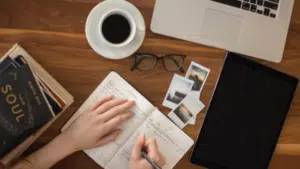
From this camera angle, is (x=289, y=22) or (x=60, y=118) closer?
(x=60, y=118)

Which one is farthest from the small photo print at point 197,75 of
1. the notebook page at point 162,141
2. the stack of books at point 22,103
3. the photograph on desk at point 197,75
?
the stack of books at point 22,103

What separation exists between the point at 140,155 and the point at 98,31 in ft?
1.11

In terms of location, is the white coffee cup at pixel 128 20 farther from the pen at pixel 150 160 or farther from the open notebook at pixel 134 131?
the pen at pixel 150 160

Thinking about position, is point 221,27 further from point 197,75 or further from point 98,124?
point 98,124

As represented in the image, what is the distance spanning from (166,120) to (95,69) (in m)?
0.24

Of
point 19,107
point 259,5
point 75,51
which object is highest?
point 259,5

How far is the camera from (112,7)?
842 mm

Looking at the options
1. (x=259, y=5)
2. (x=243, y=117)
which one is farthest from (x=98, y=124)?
(x=259, y=5)

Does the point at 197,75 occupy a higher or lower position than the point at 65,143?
higher

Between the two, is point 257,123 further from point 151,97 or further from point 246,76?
point 151,97

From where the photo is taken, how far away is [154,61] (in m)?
0.91

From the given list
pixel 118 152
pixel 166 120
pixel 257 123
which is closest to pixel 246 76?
pixel 257 123

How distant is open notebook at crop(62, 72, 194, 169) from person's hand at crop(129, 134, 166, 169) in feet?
0.12

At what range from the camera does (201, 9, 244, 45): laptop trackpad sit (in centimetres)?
92
